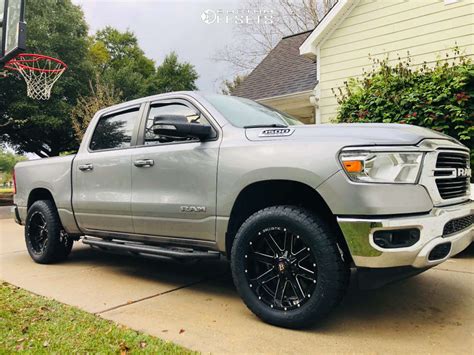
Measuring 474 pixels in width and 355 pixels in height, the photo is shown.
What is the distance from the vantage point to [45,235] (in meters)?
5.19

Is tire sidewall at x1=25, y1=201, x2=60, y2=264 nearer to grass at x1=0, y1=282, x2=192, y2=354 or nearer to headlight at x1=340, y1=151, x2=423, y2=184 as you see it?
grass at x1=0, y1=282, x2=192, y2=354

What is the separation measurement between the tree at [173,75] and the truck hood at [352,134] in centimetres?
2920

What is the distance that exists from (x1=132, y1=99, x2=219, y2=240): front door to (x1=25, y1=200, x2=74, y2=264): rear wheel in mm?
1636

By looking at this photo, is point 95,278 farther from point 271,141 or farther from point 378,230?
point 378,230

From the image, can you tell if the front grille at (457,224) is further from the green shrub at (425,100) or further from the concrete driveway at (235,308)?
the green shrub at (425,100)

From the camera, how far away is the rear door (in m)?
4.09

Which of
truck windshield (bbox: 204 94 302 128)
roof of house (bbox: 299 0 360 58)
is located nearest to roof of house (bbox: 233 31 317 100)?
roof of house (bbox: 299 0 360 58)

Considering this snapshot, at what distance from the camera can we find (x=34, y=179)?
5.24 meters

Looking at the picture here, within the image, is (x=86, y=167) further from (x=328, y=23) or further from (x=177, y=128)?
(x=328, y=23)

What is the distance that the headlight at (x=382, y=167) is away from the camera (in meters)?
2.58

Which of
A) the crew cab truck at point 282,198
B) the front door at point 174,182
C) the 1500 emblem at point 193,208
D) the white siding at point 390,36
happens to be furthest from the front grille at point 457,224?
the white siding at point 390,36

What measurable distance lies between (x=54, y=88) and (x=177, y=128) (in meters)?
17.5

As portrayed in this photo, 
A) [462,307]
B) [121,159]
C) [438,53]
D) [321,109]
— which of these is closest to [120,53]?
[321,109]

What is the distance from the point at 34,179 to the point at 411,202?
4.69 meters
